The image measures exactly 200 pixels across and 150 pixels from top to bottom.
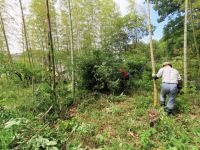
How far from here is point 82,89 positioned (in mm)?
6914

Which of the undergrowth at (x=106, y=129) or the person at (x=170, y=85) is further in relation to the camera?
the person at (x=170, y=85)

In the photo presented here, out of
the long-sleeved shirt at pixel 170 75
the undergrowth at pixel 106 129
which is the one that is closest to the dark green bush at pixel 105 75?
the undergrowth at pixel 106 129

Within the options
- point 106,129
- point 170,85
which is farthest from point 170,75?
point 106,129

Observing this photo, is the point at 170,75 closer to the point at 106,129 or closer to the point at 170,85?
the point at 170,85

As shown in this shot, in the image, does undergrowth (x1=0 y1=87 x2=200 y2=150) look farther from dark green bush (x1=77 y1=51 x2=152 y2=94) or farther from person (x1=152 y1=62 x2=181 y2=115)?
dark green bush (x1=77 y1=51 x2=152 y2=94)

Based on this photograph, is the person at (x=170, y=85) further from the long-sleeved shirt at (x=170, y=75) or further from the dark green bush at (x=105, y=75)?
the dark green bush at (x=105, y=75)

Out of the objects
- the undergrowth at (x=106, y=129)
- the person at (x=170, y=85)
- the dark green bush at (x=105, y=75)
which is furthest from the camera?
the dark green bush at (x=105, y=75)

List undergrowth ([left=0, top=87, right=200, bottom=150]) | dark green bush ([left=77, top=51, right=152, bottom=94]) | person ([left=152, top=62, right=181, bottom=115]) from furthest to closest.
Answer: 1. dark green bush ([left=77, top=51, right=152, bottom=94])
2. person ([left=152, top=62, right=181, bottom=115])
3. undergrowth ([left=0, top=87, right=200, bottom=150])

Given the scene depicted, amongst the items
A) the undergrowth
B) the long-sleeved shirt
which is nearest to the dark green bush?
the undergrowth

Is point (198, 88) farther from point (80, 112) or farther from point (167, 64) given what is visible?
point (80, 112)

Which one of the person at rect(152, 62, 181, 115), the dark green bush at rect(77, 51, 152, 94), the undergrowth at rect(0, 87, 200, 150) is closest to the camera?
the undergrowth at rect(0, 87, 200, 150)

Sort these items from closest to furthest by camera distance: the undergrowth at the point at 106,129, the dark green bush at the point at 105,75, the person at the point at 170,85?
the undergrowth at the point at 106,129 → the person at the point at 170,85 → the dark green bush at the point at 105,75

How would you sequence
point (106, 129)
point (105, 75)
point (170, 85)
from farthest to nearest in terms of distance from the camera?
1. point (105, 75)
2. point (170, 85)
3. point (106, 129)

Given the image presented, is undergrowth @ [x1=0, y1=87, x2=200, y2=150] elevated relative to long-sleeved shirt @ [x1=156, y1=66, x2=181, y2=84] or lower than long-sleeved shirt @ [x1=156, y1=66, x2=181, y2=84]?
lower
